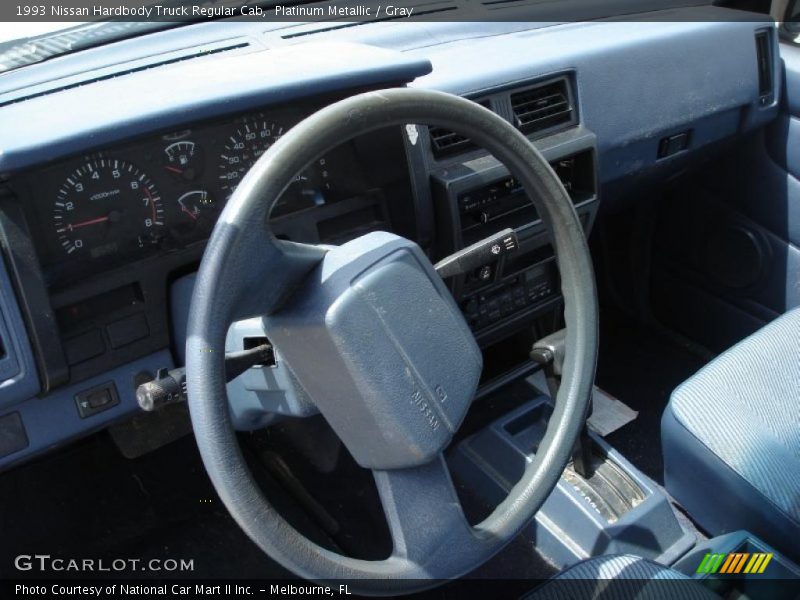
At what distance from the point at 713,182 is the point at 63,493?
2.09m

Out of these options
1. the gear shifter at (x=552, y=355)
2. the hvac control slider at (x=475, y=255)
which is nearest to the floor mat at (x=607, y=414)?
the gear shifter at (x=552, y=355)

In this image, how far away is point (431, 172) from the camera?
68.4 inches

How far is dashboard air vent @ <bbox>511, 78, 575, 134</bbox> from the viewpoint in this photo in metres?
1.93

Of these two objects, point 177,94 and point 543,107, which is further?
point 543,107

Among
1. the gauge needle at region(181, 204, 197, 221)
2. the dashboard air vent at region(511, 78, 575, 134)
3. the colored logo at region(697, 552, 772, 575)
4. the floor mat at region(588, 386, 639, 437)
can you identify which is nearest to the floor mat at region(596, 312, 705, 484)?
the floor mat at region(588, 386, 639, 437)

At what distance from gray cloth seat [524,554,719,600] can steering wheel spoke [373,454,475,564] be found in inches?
12.0

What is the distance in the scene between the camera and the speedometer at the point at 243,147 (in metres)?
1.51

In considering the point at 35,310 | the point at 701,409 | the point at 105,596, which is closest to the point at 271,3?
the point at 35,310

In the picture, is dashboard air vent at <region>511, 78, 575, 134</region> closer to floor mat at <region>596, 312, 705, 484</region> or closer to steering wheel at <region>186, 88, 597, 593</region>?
steering wheel at <region>186, 88, 597, 593</region>

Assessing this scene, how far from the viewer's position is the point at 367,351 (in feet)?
3.51

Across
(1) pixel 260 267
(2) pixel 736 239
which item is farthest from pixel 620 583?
(2) pixel 736 239

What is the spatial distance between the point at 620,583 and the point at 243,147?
0.97 meters

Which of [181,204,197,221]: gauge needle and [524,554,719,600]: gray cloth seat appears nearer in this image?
[524,554,719,600]: gray cloth seat

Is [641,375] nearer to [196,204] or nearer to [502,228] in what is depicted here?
[502,228]
